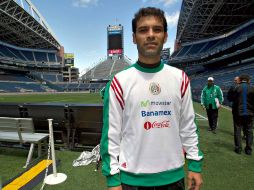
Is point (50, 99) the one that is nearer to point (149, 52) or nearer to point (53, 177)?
point (53, 177)

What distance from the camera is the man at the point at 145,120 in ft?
5.71

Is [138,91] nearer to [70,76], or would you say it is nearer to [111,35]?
[111,35]

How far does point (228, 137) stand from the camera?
307 inches

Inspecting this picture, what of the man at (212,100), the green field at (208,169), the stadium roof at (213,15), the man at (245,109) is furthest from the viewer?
the stadium roof at (213,15)

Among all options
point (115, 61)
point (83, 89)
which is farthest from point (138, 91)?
point (115, 61)

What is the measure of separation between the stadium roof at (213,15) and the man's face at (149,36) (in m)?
38.2

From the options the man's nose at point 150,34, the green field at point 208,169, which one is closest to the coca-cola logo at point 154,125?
the man's nose at point 150,34

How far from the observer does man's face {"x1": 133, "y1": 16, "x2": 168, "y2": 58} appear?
5.74ft

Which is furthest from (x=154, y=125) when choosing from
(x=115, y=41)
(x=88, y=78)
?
(x=115, y=41)

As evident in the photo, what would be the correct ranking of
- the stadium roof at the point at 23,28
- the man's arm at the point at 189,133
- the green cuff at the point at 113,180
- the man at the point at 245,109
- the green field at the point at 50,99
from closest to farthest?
the green cuff at the point at 113,180, the man's arm at the point at 189,133, the man at the point at 245,109, the green field at the point at 50,99, the stadium roof at the point at 23,28

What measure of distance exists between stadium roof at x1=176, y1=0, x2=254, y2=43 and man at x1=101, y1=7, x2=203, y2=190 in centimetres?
3830

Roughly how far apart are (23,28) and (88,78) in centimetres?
4491

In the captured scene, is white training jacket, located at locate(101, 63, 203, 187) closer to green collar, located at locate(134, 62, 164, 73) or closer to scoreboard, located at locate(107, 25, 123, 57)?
A: green collar, located at locate(134, 62, 164, 73)

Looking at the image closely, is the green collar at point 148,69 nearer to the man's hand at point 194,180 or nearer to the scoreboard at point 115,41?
the man's hand at point 194,180
